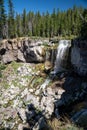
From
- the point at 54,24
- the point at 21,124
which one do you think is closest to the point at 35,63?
the point at 21,124

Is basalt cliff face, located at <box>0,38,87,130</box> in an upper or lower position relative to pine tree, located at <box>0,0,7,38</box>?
lower

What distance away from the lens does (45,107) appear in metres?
33.9

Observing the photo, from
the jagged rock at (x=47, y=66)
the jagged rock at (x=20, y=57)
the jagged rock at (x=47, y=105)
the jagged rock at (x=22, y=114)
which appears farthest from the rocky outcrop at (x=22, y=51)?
the jagged rock at (x=22, y=114)

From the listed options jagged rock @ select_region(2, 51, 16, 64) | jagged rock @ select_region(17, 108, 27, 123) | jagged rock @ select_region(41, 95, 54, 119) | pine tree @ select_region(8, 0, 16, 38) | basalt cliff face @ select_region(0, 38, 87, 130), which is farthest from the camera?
pine tree @ select_region(8, 0, 16, 38)

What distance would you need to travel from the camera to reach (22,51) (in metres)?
49.7

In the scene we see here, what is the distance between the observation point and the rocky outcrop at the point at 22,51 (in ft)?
154

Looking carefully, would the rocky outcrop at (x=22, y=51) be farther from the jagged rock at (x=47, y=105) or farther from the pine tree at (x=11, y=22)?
the pine tree at (x=11, y=22)

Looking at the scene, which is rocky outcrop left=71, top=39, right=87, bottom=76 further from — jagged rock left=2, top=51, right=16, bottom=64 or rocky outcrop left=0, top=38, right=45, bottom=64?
jagged rock left=2, top=51, right=16, bottom=64

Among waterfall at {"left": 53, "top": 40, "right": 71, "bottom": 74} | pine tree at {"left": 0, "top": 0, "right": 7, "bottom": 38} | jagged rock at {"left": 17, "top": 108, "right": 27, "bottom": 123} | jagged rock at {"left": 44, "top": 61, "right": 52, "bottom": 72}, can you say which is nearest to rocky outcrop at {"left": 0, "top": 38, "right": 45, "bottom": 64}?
jagged rock at {"left": 44, "top": 61, "right": 52, "bottom": 72}

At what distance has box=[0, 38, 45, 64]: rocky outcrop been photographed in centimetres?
4691

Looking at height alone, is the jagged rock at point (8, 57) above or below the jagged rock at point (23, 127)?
above

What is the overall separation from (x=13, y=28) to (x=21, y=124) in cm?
4670

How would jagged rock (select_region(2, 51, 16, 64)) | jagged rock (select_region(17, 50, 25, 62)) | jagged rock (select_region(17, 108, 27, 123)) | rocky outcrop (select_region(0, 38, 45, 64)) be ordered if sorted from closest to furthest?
jagged rock (select_region(17, 108, 27, 123))
rocky outcrop (select_region(0, 38, 45, 64))
jagged rock (select_region(17, 50, 25, 62))
jagged rock (select_region(2, 51, 16, 64))

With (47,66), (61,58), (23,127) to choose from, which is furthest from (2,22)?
(23,127)
